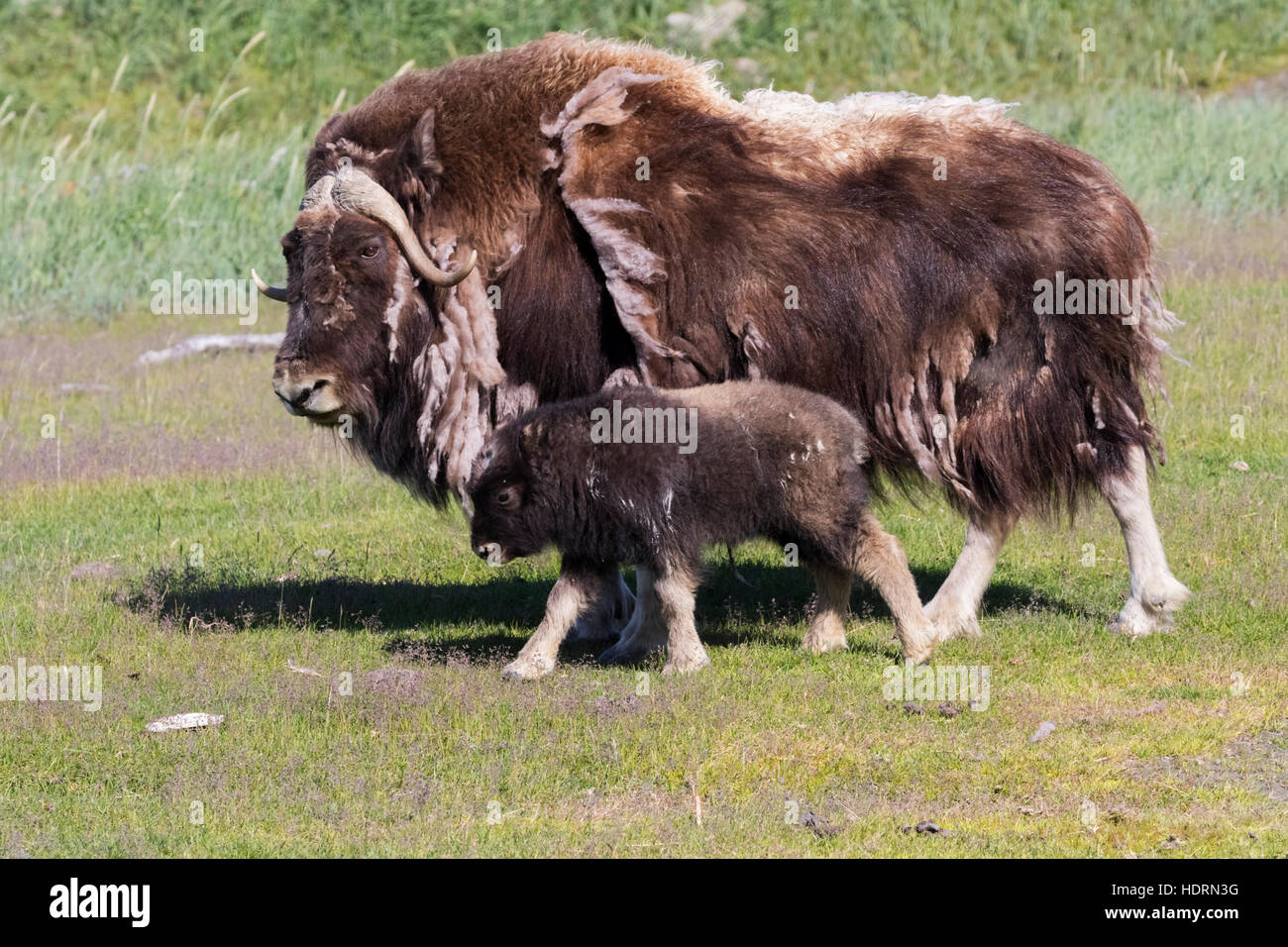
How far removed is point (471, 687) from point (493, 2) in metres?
18.3

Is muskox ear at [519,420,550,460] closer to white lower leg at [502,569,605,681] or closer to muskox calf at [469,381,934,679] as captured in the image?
muskox calf at [469,381,934,679]

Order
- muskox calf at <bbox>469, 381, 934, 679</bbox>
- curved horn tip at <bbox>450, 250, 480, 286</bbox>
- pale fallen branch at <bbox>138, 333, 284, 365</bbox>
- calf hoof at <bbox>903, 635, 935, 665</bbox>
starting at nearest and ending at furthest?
muskox calf at <bbox>469, 381, 934, 679</bbox> → calf hoof at <bbox>903, 635, 935, 665</bbox> → curved horn tip at <bbox>450, 250, 480, 286</bbox> → pale fallen branch at <bbox>138, 333, 284, 365</bbox>

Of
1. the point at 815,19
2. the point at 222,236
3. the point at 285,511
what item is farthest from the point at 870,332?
the point at 815,19

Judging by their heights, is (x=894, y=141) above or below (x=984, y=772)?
above

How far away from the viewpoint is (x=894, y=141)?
810 centimetres

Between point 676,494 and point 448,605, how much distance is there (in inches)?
94.4

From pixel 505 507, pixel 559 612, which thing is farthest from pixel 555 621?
pixel 505 507

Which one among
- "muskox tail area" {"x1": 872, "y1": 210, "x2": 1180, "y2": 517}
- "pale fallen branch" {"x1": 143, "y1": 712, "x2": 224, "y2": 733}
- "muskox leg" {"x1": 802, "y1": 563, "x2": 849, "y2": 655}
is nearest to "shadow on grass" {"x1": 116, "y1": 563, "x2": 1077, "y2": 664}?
"muskox leg" {"x1": 802, "y1": 563, "x2": 849, "y2": 655}

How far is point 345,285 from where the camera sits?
7832mm

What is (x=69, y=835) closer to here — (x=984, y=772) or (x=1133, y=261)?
(x=984, y=772)

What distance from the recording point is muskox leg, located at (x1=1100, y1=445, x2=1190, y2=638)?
814 centimetres

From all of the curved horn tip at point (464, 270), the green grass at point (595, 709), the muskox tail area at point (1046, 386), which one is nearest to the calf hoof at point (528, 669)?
the green grass at point (595, 709)

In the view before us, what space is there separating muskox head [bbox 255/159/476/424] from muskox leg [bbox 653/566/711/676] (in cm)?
161

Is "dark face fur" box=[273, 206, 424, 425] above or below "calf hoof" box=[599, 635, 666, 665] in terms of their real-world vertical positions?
above
